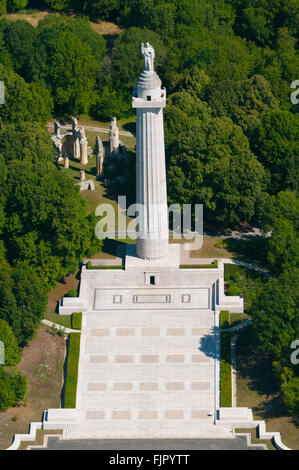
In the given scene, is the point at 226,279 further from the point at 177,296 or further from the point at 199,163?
the point at 199,163

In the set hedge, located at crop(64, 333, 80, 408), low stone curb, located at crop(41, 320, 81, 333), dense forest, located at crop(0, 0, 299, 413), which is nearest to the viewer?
hedge, located at crop(64, 333, 80, 408)

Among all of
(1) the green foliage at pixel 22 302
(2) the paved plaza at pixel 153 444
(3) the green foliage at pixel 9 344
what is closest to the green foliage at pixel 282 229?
(2) the paved plaza at pixel 153 444

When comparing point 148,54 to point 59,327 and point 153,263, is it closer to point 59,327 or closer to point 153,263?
point 153,263

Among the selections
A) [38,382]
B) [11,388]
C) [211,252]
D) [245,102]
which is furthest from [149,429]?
[245,102]

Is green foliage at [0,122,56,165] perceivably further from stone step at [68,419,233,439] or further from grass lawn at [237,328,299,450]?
stone step at [68,419,233,439]

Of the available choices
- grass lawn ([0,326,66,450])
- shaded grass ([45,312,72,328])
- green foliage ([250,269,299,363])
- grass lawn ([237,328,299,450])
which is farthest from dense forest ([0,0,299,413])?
shaded grass ([45,312,72,328])

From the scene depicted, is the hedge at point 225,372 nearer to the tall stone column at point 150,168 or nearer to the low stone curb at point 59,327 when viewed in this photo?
the tall stone column at point 150,168
